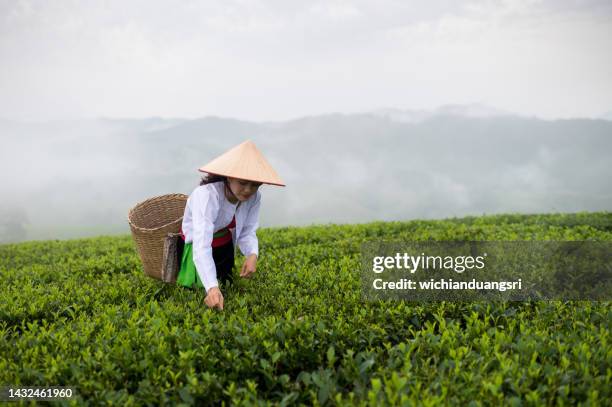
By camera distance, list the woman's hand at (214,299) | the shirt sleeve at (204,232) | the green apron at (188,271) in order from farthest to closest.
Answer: the green apron at (188,271)
the shirt sleeve at (204,232)
the woman's hand at (214,299)

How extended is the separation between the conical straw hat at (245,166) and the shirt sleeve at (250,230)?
599 mm

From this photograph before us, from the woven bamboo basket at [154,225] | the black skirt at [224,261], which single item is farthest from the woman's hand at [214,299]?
the woven bamboo basket at [154,225]

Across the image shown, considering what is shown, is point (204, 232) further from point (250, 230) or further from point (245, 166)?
point (250, 230)

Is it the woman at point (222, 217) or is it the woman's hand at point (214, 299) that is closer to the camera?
the woman's hand at point (214, 299)

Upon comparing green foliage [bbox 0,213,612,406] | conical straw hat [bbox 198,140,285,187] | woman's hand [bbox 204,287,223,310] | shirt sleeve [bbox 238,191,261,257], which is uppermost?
conical straw hat [bbox 198,140,285,187]

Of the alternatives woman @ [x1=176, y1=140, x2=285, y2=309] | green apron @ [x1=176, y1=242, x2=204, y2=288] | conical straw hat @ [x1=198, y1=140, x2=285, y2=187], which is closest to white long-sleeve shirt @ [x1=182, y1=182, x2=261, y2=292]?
woman @ [x1=176, y1=140, x2=285, y2=309]

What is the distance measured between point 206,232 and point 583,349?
268cm

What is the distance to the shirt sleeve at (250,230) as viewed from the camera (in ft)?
14.6

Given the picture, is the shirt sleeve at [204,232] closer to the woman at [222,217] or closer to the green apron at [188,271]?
the woman at [222,217]

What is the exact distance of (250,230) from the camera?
4.50 meters

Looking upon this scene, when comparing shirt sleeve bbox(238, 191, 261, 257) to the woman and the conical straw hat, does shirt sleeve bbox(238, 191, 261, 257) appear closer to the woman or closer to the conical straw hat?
the woman

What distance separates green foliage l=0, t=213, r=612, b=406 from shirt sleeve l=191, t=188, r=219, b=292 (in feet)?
0.93

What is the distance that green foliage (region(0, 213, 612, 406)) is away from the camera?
247cm

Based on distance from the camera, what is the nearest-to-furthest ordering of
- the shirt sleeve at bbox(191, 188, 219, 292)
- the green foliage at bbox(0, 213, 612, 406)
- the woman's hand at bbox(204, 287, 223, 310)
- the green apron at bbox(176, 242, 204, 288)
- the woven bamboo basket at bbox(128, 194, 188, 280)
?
the green foliage at bbox(0, 213, 612, 406) → the woman's hand at bbox(204, 287, 223, 310) → the shirt sleeve at bbox(191, 188, 219, 292) → the green apron at bbox(176, 242, 204, 288) → the woven bamboo basket at bbox(128, 194, 188, 280)
